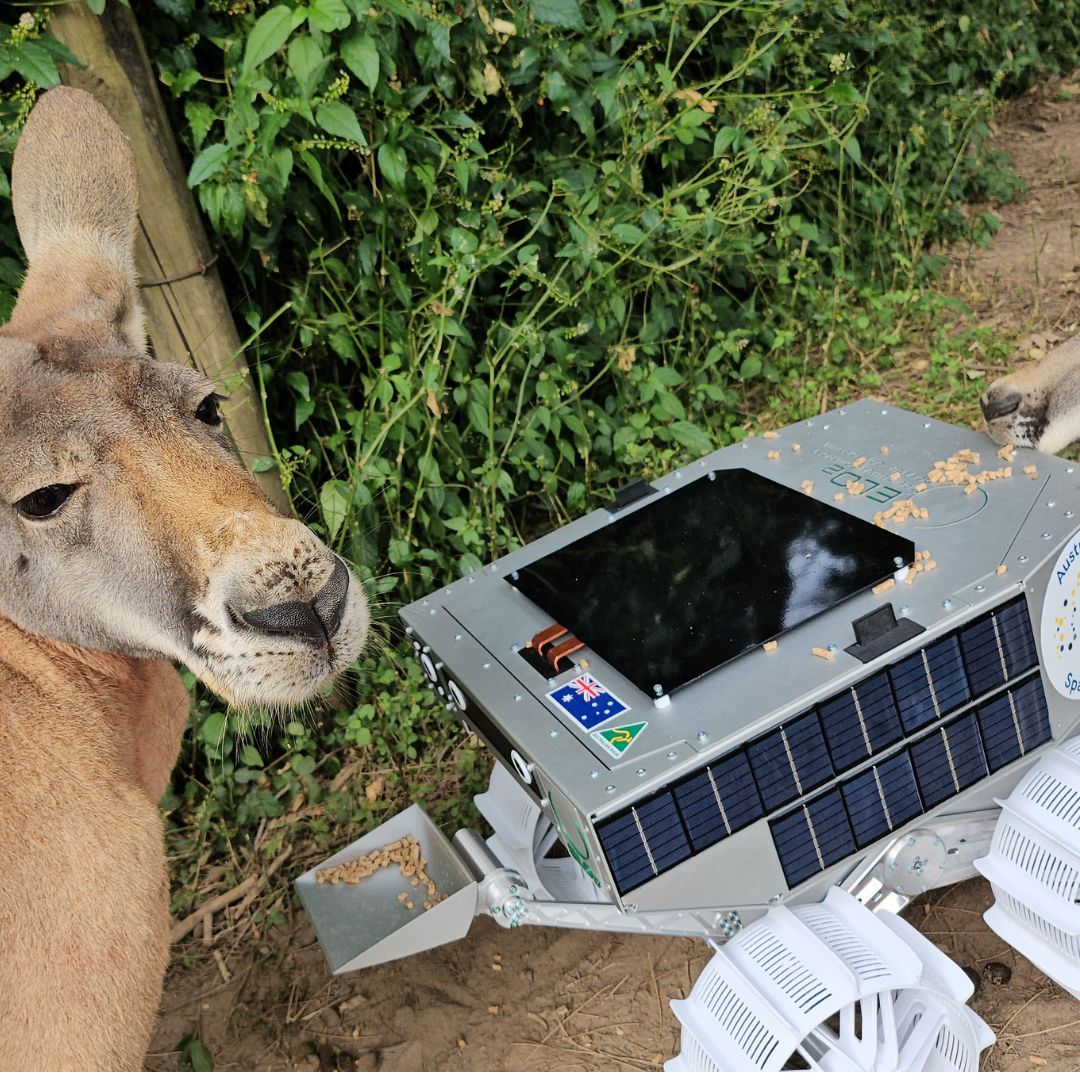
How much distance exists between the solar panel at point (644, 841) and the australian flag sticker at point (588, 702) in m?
0.25

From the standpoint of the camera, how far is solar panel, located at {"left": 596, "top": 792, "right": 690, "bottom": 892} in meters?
2.14

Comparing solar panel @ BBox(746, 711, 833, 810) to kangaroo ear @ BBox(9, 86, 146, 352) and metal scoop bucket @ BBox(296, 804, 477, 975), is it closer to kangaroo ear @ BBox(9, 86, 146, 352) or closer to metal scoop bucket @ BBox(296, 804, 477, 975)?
metal scoop bucket @ BBox(296, 804, 477, 975)

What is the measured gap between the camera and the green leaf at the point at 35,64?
2387mm

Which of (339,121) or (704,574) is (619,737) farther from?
(339,121)

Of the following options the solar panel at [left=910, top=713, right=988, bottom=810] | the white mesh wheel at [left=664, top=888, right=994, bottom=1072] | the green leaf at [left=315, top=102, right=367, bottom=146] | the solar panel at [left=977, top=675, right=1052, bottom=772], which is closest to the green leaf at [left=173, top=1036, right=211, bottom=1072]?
the white mesh wheel at [left=664, top=888, right=994, bottom=1072]

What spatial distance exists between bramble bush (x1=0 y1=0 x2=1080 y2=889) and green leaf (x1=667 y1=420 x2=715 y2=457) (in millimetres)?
12

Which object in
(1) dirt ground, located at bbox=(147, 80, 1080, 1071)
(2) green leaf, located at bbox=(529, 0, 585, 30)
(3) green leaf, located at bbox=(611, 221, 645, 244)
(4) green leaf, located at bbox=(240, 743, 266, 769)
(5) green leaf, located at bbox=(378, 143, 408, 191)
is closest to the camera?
(1) dirt ground, located at bbox=(147, 80, 1080, 1071)

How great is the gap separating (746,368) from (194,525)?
345cm

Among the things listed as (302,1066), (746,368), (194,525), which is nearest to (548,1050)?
(302,1066)

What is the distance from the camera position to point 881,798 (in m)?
2.41

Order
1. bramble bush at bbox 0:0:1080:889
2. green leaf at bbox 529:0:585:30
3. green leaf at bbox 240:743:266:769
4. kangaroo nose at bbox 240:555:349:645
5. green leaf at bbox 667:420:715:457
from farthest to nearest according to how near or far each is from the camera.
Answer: green leaf at bbox 667:420:715:457, green leaf at bbox 240:743:266:769, green leaf at bbox 529:0:585:30, bramble bush at bbox 0:0:1080:889, kangaroo nose at bbox 240:555:349:645

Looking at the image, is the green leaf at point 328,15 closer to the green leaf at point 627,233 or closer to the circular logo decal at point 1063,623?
the green leaf at point 627,233

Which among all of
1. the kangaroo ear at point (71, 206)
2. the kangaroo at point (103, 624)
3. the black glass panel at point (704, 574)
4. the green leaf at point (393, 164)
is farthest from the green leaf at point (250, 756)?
the green leaf at point (393, 164)

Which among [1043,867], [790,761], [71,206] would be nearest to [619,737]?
[790,761]
